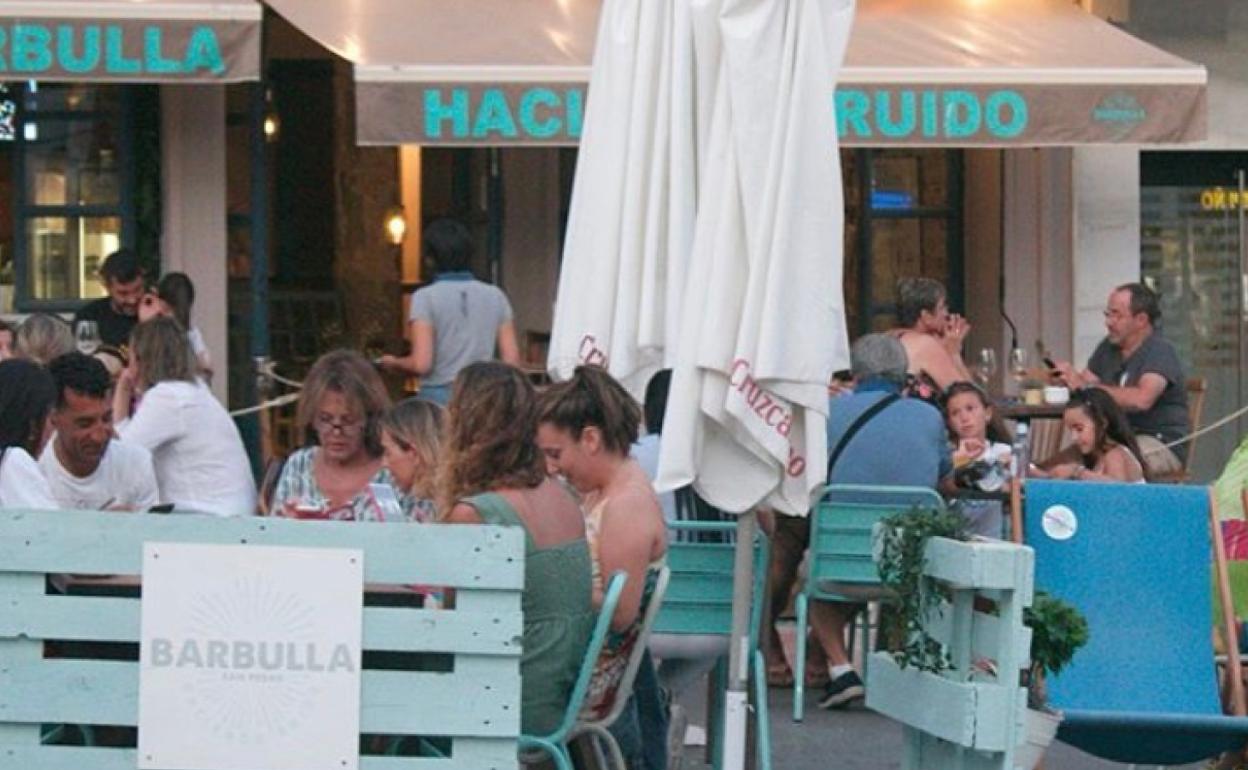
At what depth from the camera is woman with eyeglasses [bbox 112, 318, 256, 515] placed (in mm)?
9297

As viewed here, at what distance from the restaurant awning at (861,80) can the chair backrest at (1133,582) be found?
3.94m

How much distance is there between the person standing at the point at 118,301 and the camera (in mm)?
11844

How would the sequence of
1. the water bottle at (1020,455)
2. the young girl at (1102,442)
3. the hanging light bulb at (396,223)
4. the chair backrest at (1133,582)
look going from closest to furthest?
the chair backrest at (1133,582) < the water bottle at (1020,455) < the young girl at (1102,442) < the hanging light bulb at (396,223)

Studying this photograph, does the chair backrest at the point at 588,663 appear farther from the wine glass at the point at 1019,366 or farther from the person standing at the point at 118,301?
the wine glass at the point at 1019,366

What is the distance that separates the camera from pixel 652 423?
9445mm

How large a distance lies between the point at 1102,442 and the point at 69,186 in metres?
5.38

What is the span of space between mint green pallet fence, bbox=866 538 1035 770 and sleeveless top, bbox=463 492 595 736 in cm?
86

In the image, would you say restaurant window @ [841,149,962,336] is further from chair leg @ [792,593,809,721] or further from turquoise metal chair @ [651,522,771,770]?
turquoise metal chair @ [651,522,771,770]

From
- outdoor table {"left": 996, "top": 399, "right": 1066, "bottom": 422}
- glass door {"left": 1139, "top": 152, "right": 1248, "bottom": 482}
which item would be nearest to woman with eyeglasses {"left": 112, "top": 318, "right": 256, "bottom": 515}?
outdoor table {"left": 996, "top": 399, "right": 1066, "bottom": 422}

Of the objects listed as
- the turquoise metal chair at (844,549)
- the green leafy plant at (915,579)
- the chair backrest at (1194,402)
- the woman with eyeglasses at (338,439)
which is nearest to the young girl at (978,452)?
the turquoise metal chair at (844,549)

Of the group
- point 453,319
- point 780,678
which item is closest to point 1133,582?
point 780,678

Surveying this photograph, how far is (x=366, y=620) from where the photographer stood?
5.71 meters

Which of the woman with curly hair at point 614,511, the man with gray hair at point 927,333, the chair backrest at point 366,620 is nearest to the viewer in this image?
the chair backrest at point 366,620

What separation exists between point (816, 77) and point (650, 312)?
807mm
